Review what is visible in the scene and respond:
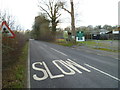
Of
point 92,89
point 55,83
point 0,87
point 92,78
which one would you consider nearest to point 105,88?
point 92,89

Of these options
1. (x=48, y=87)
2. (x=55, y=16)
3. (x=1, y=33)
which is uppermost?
(x=55, y=16)

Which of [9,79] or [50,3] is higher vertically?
[50,3]

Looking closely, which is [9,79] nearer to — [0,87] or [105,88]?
[0,87]

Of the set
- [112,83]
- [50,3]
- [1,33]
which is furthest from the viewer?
[50,3]

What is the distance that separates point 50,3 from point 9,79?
29852 mm

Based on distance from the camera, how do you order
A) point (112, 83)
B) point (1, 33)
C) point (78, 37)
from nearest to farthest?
point (112, 83) < point (1, 33) < point (78, 37)

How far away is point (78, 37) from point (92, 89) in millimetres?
18383

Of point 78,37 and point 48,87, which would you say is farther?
point 78,37

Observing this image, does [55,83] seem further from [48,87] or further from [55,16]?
[55,16]

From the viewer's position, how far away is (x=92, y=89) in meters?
3.43

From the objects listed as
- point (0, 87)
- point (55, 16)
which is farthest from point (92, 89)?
point (55, 16)

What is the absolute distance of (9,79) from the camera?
421 cm

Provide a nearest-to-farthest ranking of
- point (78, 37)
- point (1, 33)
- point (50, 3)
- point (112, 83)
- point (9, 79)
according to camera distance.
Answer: point (112, 83) → point (9, 79) → point (1, 33) → point (78, 37) → point (50, 3)

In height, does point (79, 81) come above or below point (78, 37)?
below
